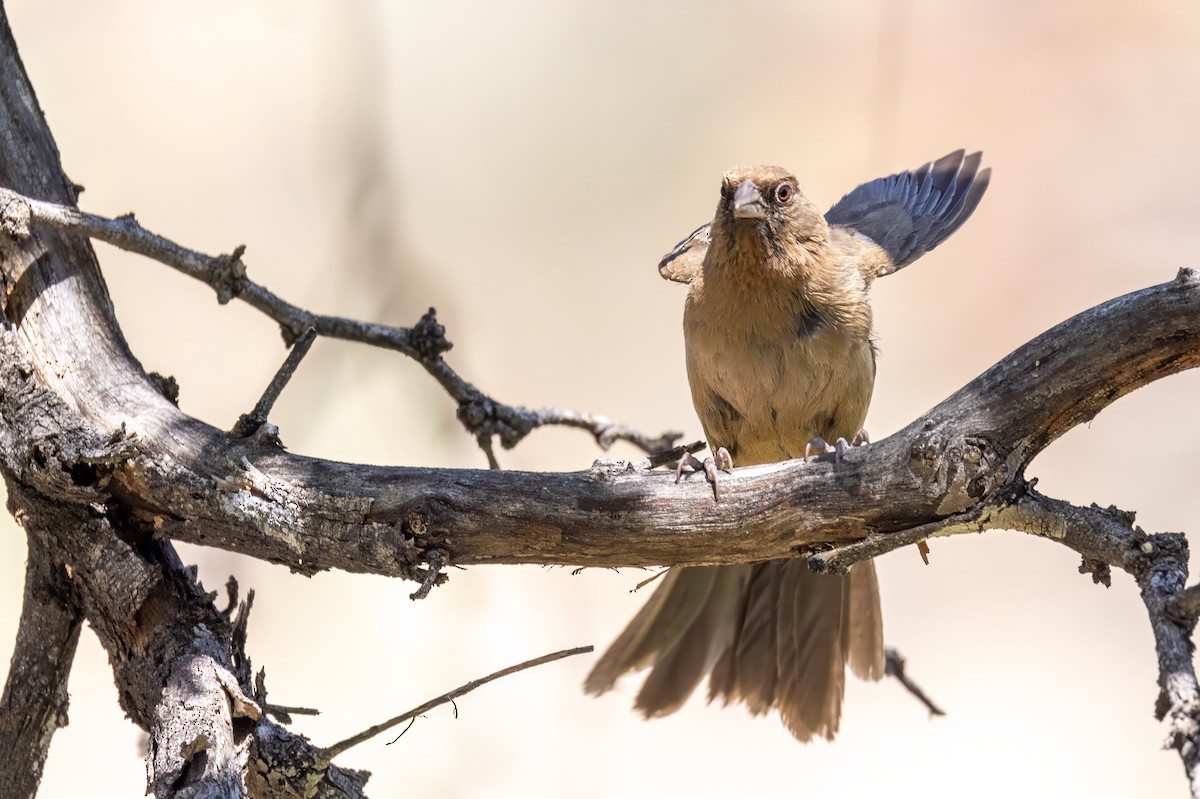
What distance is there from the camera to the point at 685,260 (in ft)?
15.2

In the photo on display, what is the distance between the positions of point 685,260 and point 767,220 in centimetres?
57

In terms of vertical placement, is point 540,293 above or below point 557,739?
above

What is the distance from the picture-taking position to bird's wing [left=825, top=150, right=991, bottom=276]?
471 cm

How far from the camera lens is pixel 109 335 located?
3.17 meters

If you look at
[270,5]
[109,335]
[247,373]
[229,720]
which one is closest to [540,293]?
[247,373]

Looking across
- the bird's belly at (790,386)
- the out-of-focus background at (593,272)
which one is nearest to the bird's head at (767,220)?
the bird's belly at (790,386)

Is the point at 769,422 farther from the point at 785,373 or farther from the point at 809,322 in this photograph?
the point at 809,322

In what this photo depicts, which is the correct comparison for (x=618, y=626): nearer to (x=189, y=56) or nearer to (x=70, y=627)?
(x=70, y=627)

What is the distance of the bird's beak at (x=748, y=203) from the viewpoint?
404 centimetres

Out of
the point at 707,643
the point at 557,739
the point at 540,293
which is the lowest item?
the point at 707,643

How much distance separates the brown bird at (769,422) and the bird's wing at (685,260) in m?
Result: 0.24

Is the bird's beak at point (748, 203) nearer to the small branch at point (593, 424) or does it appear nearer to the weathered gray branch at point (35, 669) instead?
the small branch at point (593, 424)

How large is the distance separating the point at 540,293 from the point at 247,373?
63.4 inches

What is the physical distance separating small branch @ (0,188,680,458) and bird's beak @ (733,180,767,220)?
2.93 ft
